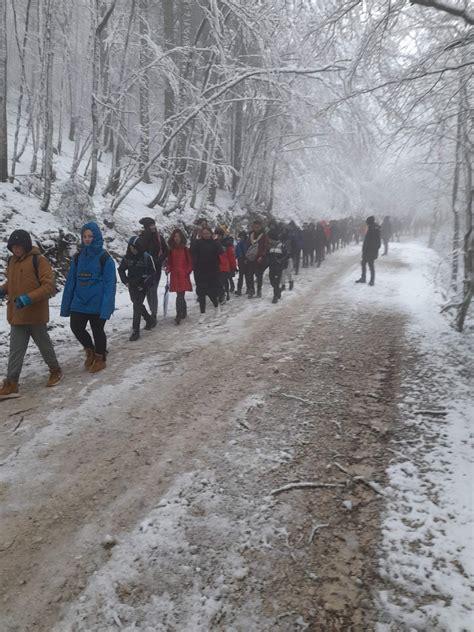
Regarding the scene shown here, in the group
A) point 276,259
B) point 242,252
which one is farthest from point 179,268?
point 242,252

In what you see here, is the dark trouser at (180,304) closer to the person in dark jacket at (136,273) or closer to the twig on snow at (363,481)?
the person in dark jacket at (136,273)

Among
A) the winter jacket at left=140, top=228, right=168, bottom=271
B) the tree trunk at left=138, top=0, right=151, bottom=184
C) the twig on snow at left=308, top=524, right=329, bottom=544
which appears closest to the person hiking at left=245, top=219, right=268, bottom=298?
the winter jacket at left=140, top=228, right=168, bottom=271

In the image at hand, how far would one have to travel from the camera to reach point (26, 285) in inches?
186

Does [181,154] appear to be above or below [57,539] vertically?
above

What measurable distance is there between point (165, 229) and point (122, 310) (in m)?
6.19

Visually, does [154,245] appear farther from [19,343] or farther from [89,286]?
[19,343]

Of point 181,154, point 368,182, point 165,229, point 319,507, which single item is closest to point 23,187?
point 165,229

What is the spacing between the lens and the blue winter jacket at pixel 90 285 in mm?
5383

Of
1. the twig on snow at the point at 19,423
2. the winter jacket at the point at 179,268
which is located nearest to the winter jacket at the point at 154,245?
the winter jacket at the point at 179,268

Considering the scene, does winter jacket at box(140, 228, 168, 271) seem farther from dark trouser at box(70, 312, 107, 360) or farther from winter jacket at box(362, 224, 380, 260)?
winter jacket at box(362, 224, 380, 260)

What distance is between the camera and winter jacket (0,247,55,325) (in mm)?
4727

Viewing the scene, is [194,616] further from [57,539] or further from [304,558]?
[57,539]

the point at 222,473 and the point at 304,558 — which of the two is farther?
the point at 222,473

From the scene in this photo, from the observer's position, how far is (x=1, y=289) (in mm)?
4871
